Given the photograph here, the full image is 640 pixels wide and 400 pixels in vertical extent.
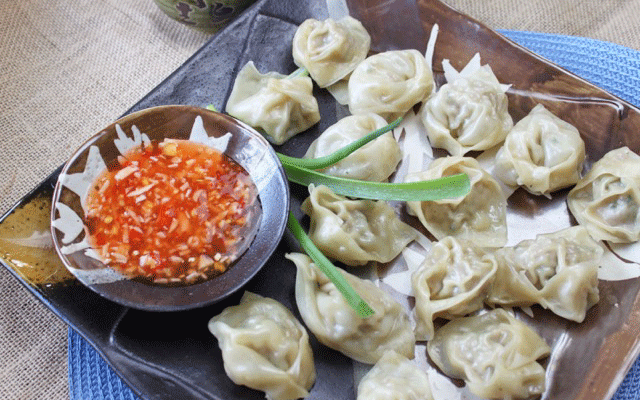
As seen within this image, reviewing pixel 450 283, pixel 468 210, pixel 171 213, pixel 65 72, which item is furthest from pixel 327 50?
pixel 65 72

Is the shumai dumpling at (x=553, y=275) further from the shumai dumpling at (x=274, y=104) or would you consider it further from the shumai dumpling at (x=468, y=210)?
the shumai dumpling at (x=274, y=104)

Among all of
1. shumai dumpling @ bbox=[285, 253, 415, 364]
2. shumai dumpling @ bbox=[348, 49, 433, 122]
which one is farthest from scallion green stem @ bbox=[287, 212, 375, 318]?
shumai dumpling @ bbox=[348, 49, 433, 122]

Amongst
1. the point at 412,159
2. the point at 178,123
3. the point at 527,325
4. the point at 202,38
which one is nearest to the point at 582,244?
the point at 527,325

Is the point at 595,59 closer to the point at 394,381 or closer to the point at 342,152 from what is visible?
the point at 342,152

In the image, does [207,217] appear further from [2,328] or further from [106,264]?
[2,328]

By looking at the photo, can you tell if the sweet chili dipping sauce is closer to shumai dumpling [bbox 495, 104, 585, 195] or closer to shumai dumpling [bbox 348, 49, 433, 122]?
shumai dumpling [bbox 348, 49, 433, 122]

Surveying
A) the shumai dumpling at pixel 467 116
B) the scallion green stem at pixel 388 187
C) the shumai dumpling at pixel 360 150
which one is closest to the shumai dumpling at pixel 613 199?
the shumai dumpling at pixel 467 116
